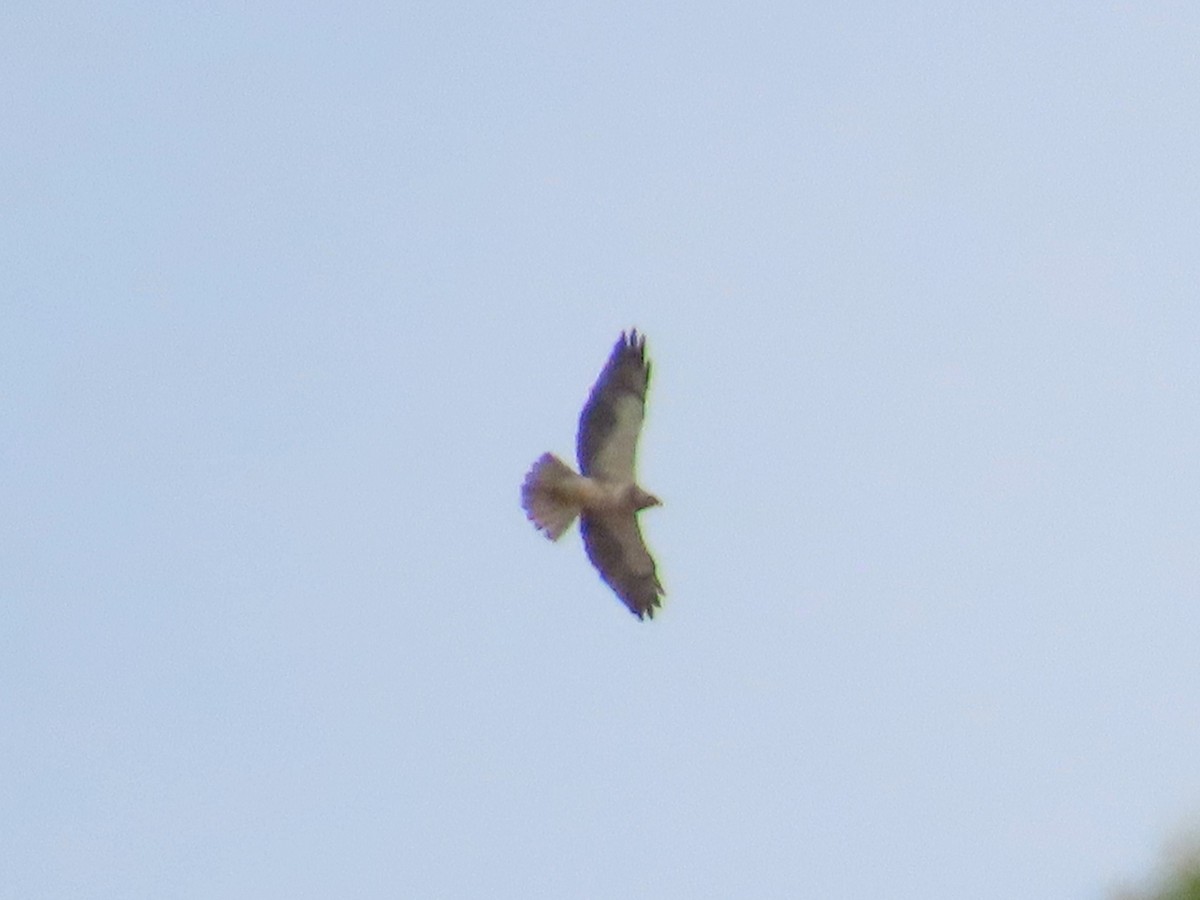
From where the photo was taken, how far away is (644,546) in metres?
19.4

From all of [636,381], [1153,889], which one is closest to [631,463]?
[636,381]

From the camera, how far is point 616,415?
757 inches

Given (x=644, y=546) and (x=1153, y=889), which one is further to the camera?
(x=644, y=546)

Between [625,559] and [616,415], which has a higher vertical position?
[616,415]

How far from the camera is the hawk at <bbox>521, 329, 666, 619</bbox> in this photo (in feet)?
61.0

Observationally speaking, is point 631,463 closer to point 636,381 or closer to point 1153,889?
point 636,381

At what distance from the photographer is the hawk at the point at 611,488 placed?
61.0ft

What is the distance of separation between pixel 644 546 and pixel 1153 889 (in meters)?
6.44

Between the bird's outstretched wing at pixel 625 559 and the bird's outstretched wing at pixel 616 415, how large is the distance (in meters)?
0.35

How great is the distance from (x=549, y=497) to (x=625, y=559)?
3.53 feet

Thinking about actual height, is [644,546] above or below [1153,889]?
above

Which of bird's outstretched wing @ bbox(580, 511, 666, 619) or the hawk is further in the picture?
bird's outstretched wing @ bbox(580, 511, 666, 619)

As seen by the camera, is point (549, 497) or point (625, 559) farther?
point (625, 559)

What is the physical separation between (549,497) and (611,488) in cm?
59
